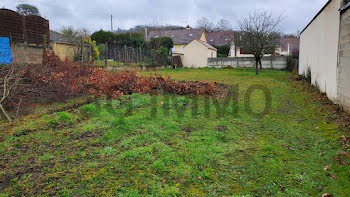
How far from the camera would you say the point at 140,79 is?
28.9 ft

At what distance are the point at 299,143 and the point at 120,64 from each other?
1714 cm

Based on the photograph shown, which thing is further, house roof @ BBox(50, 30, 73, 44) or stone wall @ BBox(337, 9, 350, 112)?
house roof @ BBox(50, 30, 73, 44)

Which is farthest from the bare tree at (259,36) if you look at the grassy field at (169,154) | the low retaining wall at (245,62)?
the grassy field at (169,154)

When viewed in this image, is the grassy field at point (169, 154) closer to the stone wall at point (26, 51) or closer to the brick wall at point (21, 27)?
the stone wall at point (26, 51)

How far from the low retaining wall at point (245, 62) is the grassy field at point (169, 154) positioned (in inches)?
828

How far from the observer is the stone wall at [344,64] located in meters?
5.73

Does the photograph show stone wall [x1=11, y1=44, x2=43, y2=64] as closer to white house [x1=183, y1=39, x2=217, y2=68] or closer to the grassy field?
the grassy field

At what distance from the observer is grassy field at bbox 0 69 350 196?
8.75 feet

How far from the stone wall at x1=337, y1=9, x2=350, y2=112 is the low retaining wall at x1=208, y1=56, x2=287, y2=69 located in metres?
19.6

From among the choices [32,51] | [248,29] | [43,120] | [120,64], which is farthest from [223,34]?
[43,120]

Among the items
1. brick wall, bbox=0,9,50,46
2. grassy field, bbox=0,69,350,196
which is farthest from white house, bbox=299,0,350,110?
brick wall, bbox=0,9,50,46

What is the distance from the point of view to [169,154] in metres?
3.48

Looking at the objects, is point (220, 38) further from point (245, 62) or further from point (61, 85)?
point (61, 85)

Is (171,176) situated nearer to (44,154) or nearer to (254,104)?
(44,154)
